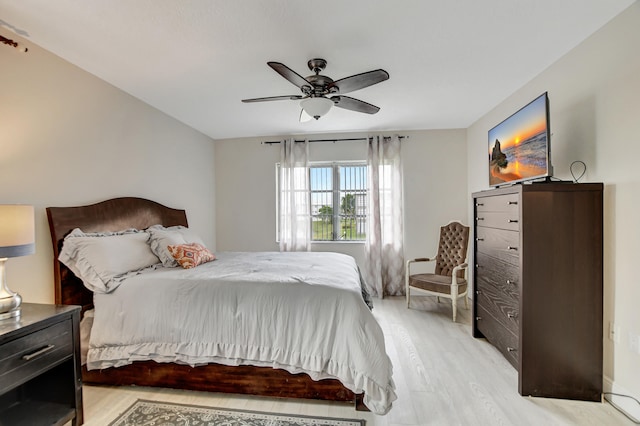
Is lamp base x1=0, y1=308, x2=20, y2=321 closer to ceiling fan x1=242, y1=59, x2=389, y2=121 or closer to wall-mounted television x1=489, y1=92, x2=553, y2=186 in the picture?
ceiling fan x1=242, y1=59, x2=389, y2=121

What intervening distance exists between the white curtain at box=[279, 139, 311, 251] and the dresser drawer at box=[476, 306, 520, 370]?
2601 mm

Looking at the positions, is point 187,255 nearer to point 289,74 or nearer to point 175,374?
point 175,374

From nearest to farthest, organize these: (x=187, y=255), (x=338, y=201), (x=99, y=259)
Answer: (x=99, y=259), (x=187, y=255), (x=338, y=201)

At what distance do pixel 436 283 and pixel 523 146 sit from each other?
1.89 metres

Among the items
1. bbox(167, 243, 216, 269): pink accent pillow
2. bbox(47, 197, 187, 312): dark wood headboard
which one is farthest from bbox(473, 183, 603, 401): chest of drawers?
bbox(47, 197, 187, 312): dark wood headboard

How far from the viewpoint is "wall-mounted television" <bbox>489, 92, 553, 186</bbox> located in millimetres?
2180

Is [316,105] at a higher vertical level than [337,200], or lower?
higher

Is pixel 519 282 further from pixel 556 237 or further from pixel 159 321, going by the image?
pixel 159 321

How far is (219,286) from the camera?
2.14m

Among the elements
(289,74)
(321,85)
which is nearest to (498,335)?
(321,85)

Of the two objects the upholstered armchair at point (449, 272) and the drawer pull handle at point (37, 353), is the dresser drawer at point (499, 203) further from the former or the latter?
the drawer pull handle at point (37, 353)

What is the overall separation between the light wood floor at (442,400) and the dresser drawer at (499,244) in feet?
3.04

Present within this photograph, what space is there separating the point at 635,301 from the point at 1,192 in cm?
421

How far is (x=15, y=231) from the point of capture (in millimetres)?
1607
